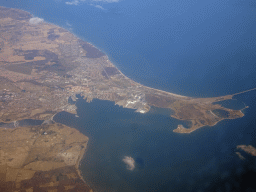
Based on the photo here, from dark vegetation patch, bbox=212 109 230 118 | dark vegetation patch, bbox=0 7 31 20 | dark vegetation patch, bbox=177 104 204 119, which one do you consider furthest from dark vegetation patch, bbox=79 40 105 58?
dark vegetation patch, bbox=212 109 230 118

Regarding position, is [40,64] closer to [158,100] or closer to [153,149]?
[158,100]

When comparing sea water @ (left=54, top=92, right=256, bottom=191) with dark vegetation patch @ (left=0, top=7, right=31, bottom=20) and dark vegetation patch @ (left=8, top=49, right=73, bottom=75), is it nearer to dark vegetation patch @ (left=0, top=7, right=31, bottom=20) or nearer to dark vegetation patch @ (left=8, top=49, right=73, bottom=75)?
dark vegetation patch @ (left=8, top=49, right=73, bottom=75)

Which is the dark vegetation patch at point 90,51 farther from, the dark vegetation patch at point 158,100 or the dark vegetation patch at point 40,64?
the dark vegetation patch at point 158,100

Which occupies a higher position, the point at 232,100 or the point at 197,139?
the point at 232,100

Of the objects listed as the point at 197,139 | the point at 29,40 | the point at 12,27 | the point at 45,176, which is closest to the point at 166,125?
the point at 197,139

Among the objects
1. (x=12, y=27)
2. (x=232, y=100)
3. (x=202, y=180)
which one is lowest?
(x=202, y=180)

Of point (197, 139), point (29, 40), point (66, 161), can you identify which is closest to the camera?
point (66, 161)

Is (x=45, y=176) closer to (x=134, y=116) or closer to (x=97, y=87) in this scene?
(x=134, y=116)

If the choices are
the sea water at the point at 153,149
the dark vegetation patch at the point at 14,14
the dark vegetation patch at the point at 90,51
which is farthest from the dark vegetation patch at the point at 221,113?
the dark vegetation patch at the point at 14,14
